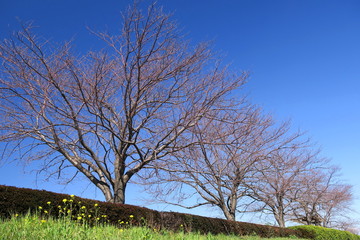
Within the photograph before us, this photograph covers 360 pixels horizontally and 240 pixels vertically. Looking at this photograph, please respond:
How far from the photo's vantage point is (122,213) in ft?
26.5

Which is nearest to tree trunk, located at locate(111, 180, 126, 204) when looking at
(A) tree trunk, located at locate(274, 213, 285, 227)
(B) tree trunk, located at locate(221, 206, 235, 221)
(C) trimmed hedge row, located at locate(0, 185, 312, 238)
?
(C) trimmed hedge row, located at locate(0, 185, 312, 238)

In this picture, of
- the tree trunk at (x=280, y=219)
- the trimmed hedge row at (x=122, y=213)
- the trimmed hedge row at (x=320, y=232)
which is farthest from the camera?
the tree trunk at (x=280, y=219)

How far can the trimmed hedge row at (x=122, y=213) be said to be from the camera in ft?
21.2

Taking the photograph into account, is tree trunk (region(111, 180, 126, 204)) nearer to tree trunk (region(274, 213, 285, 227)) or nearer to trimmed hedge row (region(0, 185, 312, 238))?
trimmed hedge row (region(0, 185, 312, 238))

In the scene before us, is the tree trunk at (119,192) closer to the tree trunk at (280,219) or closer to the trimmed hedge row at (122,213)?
the trimmed hedge row at (122,213)

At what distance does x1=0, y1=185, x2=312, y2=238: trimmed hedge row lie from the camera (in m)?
6.47

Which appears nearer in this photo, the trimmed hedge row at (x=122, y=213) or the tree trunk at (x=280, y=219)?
the trimmed hedge row at (x=122, y=213)

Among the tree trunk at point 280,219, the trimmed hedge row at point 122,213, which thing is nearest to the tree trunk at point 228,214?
the trimmed hedge row at point 122,213

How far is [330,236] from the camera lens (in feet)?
59.9

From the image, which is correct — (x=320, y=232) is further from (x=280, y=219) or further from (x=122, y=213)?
(x=122, y=213)

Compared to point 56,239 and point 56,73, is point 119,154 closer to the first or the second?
point 56,73

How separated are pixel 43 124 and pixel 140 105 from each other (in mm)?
2960

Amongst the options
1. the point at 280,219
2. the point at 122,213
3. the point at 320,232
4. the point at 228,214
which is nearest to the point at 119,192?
the point at 122,213

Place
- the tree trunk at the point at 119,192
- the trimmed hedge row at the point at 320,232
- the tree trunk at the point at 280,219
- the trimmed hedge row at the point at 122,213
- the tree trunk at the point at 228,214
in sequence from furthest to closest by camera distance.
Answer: the tree trunk at the point at 280,219 < the trimmed hedge row at the point at 320,232 < the tree trunk at the point at 228,214 < the tree trunk at the point at 119,192 < the trimmed hedge row at the point at 122,213
